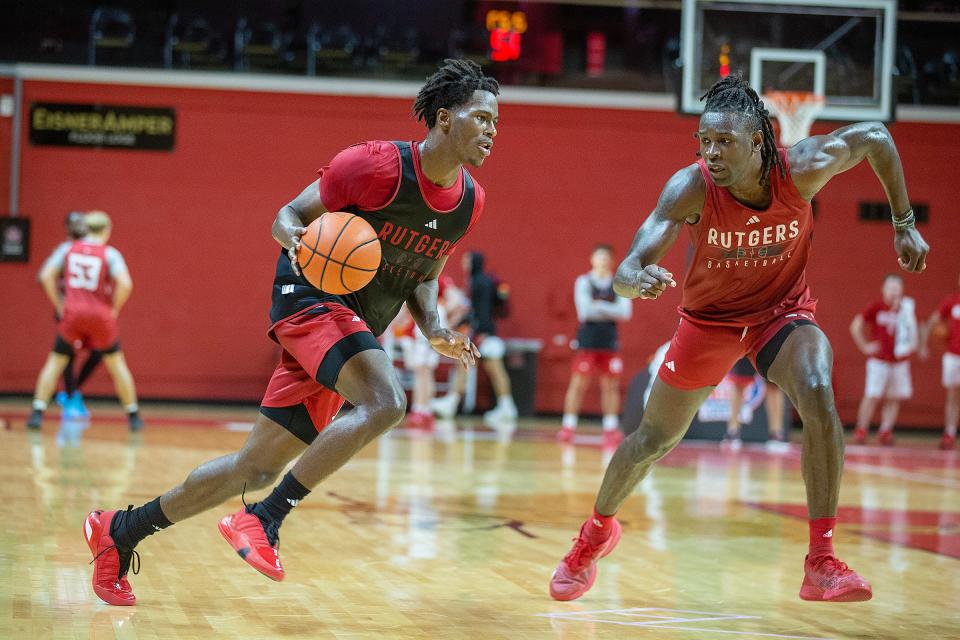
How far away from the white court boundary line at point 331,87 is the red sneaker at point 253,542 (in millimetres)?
11835

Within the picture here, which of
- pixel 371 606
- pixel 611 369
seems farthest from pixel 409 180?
pixel 611 369

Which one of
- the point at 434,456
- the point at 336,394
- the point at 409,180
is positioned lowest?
the point at 434,456

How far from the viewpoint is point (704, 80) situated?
1110 cm

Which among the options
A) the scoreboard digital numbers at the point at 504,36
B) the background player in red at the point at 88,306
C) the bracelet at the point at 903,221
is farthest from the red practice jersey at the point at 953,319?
the bracelet at the point at 903,221

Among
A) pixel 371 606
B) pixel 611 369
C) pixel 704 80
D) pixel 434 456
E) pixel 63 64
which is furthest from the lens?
pixel 63 64

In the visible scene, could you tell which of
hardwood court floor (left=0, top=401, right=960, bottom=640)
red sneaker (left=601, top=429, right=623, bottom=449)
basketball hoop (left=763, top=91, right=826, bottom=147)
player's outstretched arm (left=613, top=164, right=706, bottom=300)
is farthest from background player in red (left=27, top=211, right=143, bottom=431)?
player's outstretched arm (left=613, top=164, right=706, bottom=300)

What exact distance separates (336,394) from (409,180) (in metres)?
0.83

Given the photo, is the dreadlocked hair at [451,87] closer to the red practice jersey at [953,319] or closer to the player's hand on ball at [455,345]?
the player's hand on ball at [455,345]

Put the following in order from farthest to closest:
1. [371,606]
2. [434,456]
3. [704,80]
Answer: [704,80], [434,456], [371,606]

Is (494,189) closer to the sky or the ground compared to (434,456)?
closer to the sky

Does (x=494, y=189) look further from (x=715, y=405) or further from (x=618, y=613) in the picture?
(x=618, y=613)

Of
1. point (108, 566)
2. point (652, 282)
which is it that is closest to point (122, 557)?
point (108, 566)

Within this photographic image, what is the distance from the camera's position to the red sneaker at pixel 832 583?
155 inches

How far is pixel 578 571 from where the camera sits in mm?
4637
